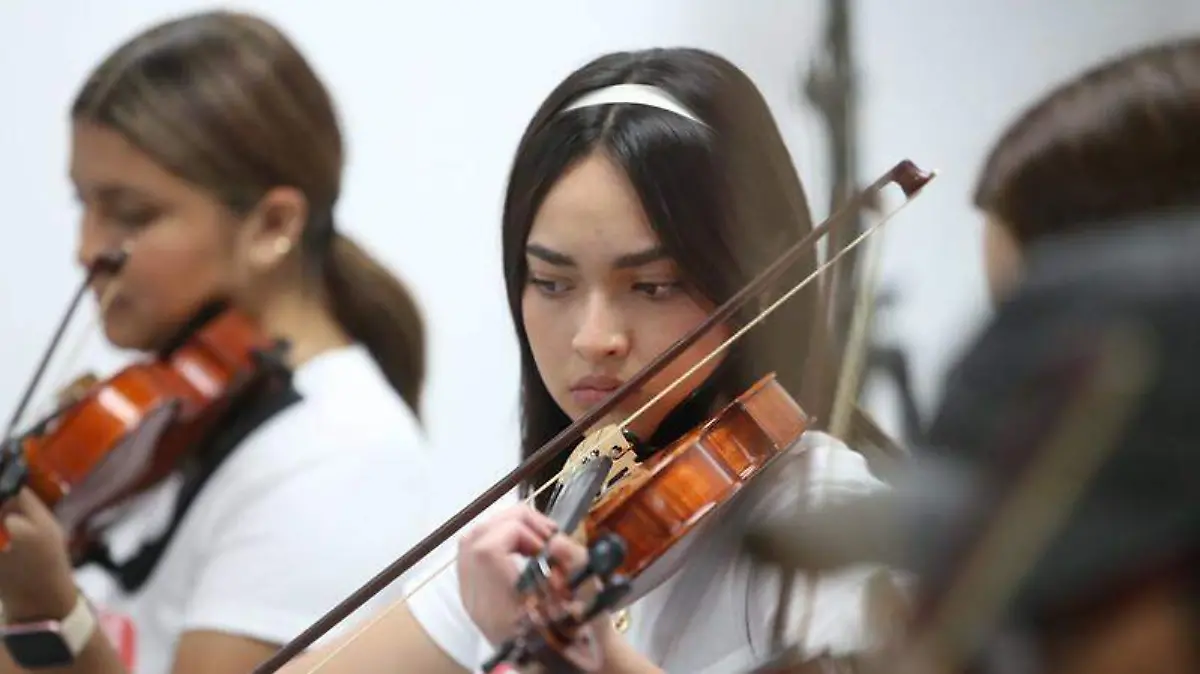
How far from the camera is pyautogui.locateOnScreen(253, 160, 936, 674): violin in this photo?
616mm

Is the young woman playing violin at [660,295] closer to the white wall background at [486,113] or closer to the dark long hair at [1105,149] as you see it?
the white wall background at [486,113]

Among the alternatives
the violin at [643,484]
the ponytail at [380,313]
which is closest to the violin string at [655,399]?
the violin at [643,484]

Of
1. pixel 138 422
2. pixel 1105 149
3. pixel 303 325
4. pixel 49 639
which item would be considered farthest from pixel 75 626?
pixel 1105 149

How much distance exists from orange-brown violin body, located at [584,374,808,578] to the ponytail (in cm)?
40

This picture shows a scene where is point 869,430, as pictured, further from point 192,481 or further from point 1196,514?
point 192,481

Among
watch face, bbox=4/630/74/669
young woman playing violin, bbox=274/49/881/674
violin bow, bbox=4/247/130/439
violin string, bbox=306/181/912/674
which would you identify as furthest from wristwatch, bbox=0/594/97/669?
young woman playing violin, bbox=274/49/881/674

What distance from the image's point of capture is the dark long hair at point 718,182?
2.32ft

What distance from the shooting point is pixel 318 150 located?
1.12m

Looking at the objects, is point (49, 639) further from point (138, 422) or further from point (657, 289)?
point (657, 289)

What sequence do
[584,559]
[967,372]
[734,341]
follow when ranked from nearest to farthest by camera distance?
[967,372] → [584,559] → [734,341]

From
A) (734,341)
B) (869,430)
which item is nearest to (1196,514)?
(869,430)

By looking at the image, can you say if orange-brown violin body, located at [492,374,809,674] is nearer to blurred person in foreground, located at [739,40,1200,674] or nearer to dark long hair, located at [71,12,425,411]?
blurred person in foreground, located at [739,40,1200,674]

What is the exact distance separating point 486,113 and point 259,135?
219 mm

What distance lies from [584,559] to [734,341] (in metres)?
0.15
